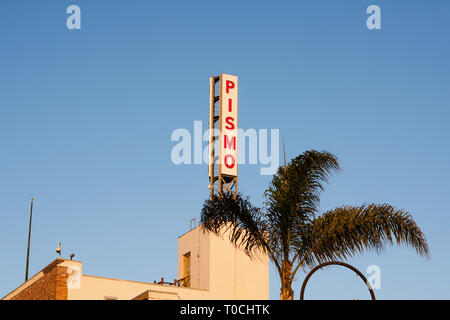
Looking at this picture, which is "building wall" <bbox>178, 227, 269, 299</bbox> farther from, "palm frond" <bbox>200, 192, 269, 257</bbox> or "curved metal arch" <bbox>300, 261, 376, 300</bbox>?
"curved metal arch" <bbox>300, 261, 376, 300</bbox>

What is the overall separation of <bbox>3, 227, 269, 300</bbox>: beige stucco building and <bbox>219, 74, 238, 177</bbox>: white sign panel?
6008 millimetres

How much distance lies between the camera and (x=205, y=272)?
46656 millimetres

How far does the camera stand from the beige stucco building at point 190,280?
124 feet

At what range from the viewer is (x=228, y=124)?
2112 inches

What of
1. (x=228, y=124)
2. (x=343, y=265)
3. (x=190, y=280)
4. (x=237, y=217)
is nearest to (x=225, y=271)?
(x=190, y=280)

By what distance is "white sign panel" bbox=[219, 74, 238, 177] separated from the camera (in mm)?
52188

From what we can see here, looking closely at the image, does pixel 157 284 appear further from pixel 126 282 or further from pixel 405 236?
pixel 405 236

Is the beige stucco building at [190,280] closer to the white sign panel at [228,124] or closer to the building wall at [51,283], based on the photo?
the building wall at [51,283]

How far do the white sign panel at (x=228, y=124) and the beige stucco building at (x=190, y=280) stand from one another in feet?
19.7

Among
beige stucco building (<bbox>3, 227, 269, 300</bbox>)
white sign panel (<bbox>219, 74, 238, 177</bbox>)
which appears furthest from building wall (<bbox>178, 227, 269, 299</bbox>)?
white sign panel (<bbox>219, 74, 238, 177</bbox>)

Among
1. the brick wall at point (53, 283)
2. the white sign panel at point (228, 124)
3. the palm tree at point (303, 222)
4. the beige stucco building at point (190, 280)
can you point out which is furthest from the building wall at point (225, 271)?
the palm tree at point (303, 222)
